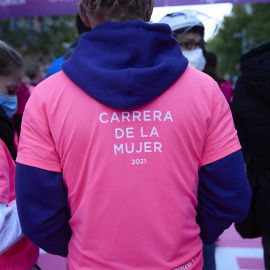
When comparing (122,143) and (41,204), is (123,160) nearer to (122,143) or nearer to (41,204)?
(122,143)

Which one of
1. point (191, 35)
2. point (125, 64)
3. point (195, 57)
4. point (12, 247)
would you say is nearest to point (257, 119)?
point (195, 57)

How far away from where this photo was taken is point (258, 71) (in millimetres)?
2205

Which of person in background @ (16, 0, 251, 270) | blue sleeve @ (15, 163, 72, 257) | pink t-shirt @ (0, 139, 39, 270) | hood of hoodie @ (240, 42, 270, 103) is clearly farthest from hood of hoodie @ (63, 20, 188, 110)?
hood of hoodie @ (240, 42, 270, 103)

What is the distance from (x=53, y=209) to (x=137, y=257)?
1.18 feet

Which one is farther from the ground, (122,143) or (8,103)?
(122,143)

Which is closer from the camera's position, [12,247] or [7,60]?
[12,247]

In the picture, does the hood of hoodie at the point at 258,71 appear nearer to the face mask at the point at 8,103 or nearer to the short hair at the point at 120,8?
the short hair at the point at 120,8

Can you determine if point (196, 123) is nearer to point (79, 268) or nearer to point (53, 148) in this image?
point (53, 148)

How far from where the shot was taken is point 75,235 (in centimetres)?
139

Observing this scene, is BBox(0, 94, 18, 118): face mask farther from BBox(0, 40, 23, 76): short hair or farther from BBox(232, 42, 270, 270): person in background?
BBox(232, 42, 270, 270): person in background

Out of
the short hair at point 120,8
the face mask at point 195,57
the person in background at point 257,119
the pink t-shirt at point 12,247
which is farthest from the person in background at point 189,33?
the pink t-shirt at point 12,247

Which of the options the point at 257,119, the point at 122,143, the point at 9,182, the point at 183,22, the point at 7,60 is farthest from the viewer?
the point at 183,22

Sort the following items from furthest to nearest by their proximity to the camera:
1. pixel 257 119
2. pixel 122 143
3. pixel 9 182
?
pixel 257 119 < pixel 9 182 < pixel 122 143

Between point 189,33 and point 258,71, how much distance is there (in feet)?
2.13
